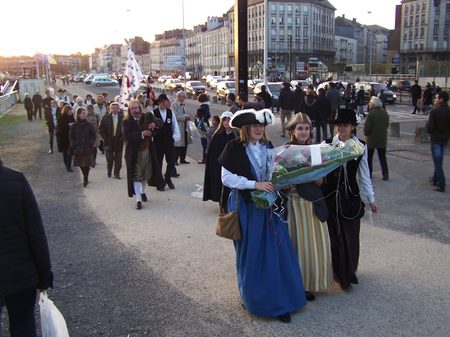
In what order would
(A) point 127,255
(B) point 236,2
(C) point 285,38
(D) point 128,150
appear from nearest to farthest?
(A) point 127,255 → (D) point 128,150 → (B) point 236,2 → (C) point 285,38

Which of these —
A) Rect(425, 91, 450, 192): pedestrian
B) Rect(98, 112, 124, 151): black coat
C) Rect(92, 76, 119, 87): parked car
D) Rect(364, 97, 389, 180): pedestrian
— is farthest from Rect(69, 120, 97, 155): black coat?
Rect(92, 76, 119, 87): parked car

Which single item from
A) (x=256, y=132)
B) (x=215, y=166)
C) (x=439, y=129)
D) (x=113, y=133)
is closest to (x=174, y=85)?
(x=113, y=133)

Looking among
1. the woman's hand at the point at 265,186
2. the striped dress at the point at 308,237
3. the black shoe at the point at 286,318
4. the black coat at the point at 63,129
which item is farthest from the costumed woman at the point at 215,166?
the black coat at the point at 63,129

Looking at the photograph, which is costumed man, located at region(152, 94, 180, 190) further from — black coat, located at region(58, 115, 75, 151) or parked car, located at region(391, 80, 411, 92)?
parked car, located at region(391, 80, 411, 92)

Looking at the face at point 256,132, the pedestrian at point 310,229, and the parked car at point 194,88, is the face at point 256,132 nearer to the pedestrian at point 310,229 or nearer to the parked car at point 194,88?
the pedestrian at point 310,229

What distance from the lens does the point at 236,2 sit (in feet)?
34.2

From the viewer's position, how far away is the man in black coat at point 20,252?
8.45ft

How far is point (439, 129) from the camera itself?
26.6 feet

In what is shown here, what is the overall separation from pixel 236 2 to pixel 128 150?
542 centimetres

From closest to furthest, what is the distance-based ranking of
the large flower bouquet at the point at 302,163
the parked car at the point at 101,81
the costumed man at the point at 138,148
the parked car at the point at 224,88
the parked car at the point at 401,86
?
the large flower bouquet at the point at 302,163 → the costumed man at the point at 138,148 → the parked car at the point at 224,88 → the parked car at the point at 401,86 → the parked car at the point at 101,81

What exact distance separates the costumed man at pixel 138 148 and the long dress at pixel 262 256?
3849mm

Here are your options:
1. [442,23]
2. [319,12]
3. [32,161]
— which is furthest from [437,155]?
[319,12]

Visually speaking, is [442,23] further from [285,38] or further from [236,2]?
[236,2]

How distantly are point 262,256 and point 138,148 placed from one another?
4333mm
